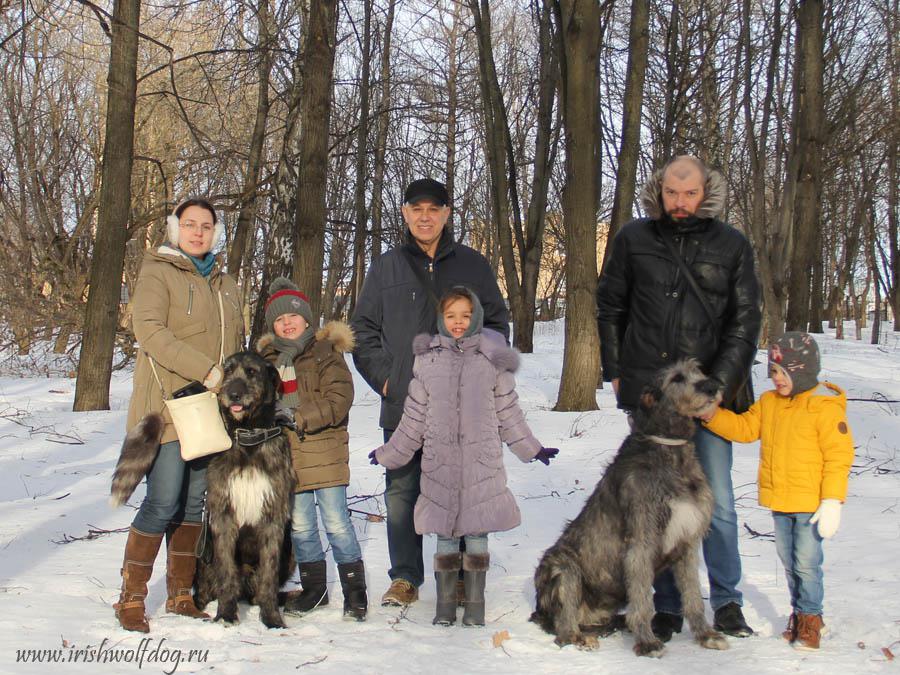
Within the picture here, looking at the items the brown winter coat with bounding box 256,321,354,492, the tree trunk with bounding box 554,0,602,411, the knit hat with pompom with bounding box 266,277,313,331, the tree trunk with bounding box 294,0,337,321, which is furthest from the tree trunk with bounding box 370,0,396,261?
the brown winter coat with bounding box 256,321,354,492

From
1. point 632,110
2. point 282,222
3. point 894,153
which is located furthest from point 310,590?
point 894,153

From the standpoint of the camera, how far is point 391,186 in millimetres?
24344

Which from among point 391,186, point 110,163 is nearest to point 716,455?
point 110,163

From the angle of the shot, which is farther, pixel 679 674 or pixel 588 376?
pixel 588 376

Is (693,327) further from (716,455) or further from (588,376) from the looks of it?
(588,376)

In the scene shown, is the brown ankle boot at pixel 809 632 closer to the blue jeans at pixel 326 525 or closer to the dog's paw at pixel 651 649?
the dog's paw at pixel 651 649

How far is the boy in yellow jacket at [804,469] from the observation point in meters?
3.57

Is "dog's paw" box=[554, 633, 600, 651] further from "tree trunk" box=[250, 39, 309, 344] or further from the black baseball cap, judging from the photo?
"tree trunk" box=[250, 39, 309, 344]

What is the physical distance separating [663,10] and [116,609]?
59.7 ft

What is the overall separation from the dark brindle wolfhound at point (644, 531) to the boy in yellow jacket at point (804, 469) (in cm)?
23

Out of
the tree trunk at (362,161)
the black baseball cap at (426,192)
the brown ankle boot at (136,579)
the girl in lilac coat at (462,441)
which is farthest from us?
the tree trunk at (362,161)

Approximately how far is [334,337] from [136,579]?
1630 millimetres

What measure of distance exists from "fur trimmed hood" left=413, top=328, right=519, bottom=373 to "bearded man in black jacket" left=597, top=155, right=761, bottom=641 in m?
0.67

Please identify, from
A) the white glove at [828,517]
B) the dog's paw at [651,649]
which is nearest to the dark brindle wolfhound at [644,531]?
the dog's paw at [651,649]
